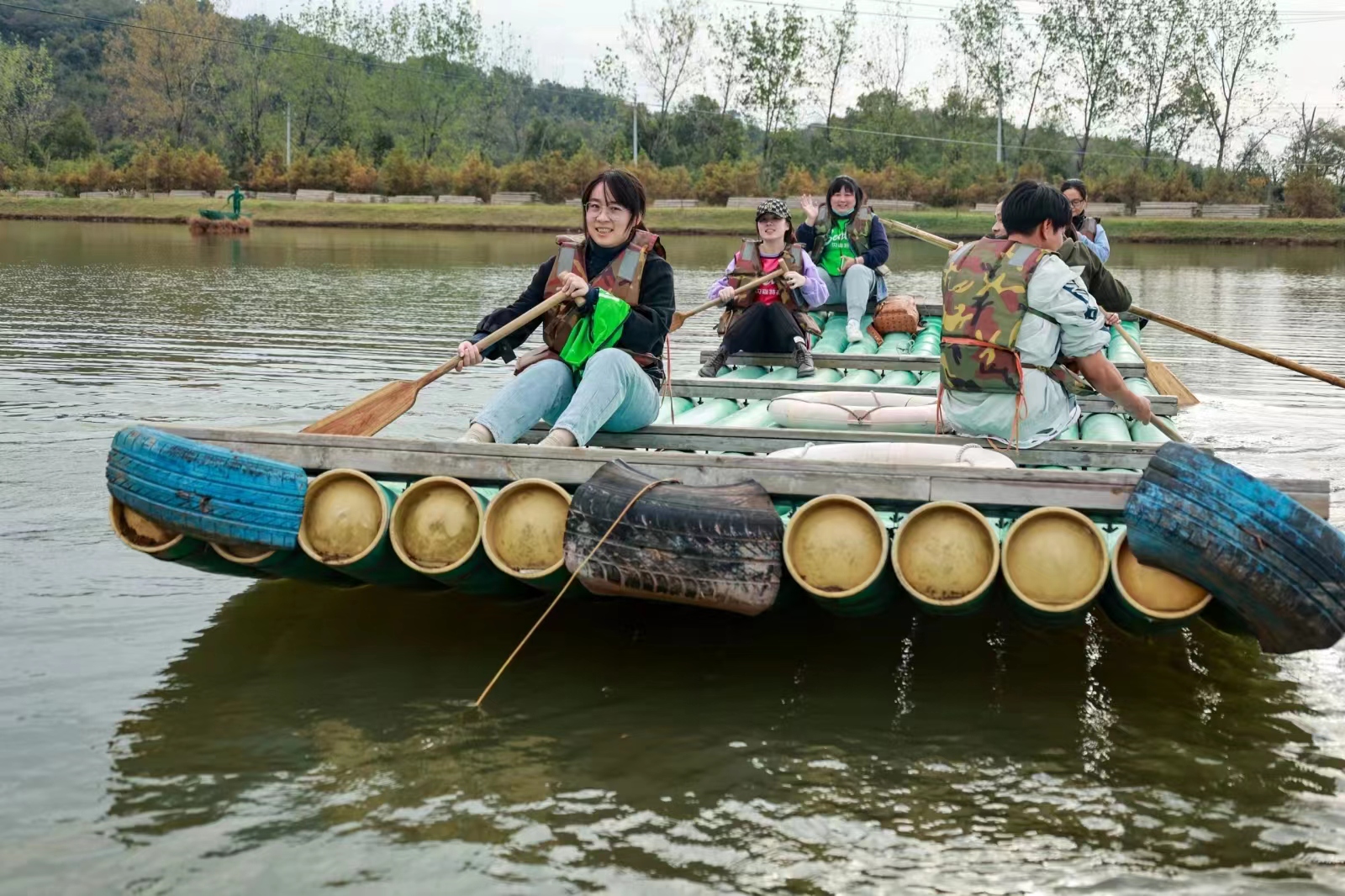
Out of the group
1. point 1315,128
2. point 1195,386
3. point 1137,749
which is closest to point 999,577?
point 1137,749

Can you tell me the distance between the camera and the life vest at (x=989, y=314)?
191 inches

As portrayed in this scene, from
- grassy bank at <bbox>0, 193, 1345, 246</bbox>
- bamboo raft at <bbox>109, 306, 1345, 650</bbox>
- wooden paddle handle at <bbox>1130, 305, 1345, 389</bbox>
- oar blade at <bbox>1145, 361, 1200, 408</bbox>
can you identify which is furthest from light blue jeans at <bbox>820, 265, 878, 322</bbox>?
grassy bank at <bbox>0, 193, 1345, 246</bbox>

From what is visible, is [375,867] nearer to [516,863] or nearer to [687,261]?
[516,863]

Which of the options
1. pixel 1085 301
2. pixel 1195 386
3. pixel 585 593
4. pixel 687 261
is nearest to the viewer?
pixel 585 593

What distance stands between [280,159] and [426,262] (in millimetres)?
32511

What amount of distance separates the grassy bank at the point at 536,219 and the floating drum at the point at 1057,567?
3374 cm

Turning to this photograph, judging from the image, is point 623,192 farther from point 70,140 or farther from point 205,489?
point 70,140

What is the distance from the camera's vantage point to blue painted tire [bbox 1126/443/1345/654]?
3793 mm

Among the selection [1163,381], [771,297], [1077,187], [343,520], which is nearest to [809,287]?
[771,297]

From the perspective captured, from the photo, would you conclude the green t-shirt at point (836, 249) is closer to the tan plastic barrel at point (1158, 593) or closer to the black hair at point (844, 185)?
the black hair at point (844, 185)

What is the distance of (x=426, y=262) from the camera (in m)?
24.6

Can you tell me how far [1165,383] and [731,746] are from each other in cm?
535

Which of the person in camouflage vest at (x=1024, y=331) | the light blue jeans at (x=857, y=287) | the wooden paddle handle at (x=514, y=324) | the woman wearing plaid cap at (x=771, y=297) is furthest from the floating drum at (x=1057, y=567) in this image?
the light blue jeans at (x=857, y=287)

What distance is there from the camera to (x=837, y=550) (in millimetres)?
4113
